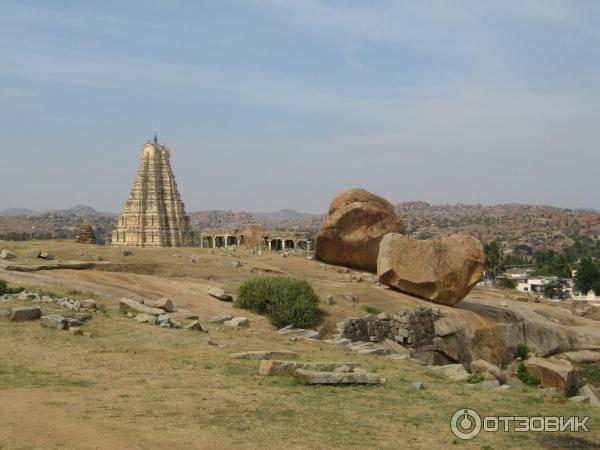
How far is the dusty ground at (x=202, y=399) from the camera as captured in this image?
9352mm

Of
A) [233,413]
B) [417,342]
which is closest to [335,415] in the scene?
[233,413]

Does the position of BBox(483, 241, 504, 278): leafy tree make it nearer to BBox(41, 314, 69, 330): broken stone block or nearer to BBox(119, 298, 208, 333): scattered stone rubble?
BBox(119, 298, 208, 333): scattered stone rubble

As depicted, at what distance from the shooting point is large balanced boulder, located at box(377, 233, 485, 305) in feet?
92.9

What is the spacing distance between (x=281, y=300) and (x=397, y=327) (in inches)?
164

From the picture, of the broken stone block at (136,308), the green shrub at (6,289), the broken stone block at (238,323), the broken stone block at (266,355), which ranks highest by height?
the green shrub at (6,289)

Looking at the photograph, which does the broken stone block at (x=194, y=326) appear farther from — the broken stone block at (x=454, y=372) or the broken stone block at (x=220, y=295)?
the broken stone block at (x=220, y=295)

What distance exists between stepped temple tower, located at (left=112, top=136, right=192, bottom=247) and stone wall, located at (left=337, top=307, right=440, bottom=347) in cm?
4843

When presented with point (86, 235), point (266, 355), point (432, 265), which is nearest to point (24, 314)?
point (266, 355)

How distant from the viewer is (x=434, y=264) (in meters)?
28.4

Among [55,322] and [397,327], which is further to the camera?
[397,327]

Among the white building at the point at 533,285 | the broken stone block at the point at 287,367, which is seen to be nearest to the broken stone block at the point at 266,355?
the broken stone block at the point at 287,367

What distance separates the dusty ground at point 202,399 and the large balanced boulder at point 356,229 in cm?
1866

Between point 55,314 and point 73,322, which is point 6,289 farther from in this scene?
point 73,322

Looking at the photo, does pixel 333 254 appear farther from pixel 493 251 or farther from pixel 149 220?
pixel 493 251
